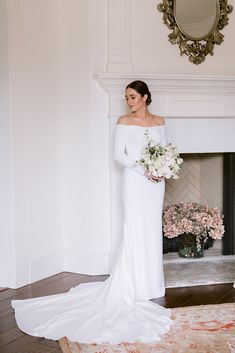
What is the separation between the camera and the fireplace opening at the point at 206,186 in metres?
5.43

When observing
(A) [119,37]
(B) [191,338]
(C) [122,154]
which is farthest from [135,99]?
(B) [191,338]

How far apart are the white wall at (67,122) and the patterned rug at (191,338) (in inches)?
54.3

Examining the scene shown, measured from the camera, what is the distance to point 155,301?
396 centimetres

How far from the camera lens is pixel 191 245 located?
17.0ft

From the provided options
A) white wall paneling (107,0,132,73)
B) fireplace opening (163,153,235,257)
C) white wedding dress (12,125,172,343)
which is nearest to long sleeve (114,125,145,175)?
white wedding dress (12,125,172,343)

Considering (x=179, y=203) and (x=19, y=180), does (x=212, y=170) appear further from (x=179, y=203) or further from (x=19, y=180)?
(x=19, y=180)

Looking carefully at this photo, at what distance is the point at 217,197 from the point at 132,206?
6.12ft

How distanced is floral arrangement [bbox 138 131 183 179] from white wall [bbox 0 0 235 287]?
86 centimetres

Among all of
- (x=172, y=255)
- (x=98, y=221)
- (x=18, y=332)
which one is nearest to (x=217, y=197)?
(x=172, y=255)

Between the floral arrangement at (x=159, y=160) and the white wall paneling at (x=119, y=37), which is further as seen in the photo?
the white wall paneling at (x=119, y=37)

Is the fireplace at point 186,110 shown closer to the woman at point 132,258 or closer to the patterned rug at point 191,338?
the woman at point 132,258

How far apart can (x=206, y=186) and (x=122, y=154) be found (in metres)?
1.92

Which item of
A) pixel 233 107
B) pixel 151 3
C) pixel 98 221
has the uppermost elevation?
pixel 151 3

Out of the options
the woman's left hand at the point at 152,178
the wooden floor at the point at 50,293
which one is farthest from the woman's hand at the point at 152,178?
the wooden floor at the point at 50,293
